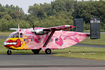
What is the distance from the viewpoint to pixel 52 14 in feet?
513

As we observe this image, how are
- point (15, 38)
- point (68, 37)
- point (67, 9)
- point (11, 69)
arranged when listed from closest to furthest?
point (11, 69) < point (15, 38) < point (68, 37) < point (67, 9)

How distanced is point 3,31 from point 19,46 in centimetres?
7517

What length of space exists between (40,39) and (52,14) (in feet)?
421

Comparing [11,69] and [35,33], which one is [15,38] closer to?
[35,33]

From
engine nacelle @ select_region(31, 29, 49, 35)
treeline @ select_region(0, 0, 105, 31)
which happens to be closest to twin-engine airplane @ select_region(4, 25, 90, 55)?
engine nacelle @ select_region(31, 29, 49, 35)

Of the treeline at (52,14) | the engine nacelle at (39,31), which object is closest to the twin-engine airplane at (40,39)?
the engine nacelle at (39,31)

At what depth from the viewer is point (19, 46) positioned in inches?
1094

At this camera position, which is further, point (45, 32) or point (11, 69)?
point (45, 32)

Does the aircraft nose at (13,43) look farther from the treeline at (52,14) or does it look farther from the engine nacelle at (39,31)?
the treeline at (52,14)

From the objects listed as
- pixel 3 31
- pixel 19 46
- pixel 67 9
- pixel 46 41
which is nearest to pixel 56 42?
pixel 46 41

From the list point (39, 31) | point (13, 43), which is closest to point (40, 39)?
point (39, 31)

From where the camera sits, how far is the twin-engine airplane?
27.7m

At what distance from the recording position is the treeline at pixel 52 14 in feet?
337

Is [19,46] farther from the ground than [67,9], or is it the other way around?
[67,9]
